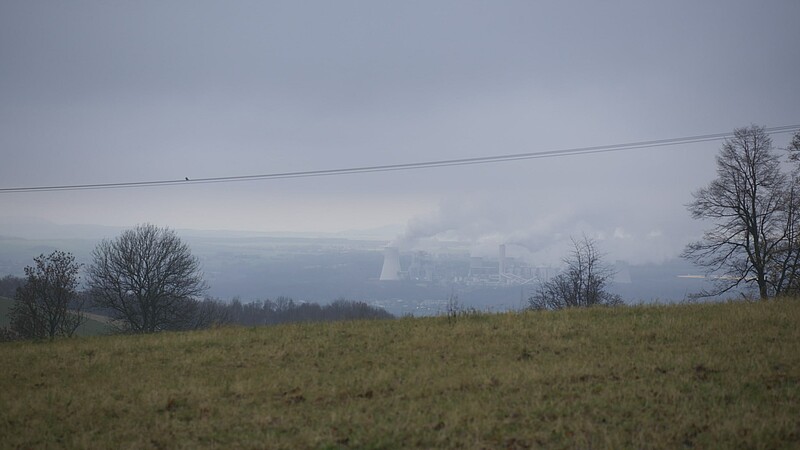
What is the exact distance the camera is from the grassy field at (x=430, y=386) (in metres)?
6.62

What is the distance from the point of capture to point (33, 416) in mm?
7742

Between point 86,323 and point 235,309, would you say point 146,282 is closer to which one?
point 86,323

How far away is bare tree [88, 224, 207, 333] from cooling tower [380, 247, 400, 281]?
202 feet

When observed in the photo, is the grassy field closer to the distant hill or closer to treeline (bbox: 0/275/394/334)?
treeline (bbox: 0/275/394/334)

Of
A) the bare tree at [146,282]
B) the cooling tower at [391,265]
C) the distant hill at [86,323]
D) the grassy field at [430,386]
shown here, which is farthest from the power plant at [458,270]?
the grassy field at [430,386]

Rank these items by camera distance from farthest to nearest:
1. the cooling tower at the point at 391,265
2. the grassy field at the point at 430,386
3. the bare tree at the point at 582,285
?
the cooling tower at the point at 391,265, the bare tree at the point at 582,285, the grassy field at the point at 430,386

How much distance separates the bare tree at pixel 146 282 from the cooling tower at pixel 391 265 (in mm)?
61661

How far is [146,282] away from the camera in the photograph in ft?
137

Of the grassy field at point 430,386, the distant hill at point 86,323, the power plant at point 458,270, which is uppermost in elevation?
the power plant at point 458,270

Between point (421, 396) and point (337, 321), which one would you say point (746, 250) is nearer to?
point (337, 321)

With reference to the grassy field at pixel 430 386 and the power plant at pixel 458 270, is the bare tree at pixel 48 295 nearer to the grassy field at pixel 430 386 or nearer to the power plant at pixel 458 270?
Answer: the grassy field at pixel 430 386

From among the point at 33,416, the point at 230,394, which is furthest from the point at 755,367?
the point at 33,416

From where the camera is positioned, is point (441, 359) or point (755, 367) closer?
point (755, 367)

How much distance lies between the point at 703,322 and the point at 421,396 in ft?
25.6
